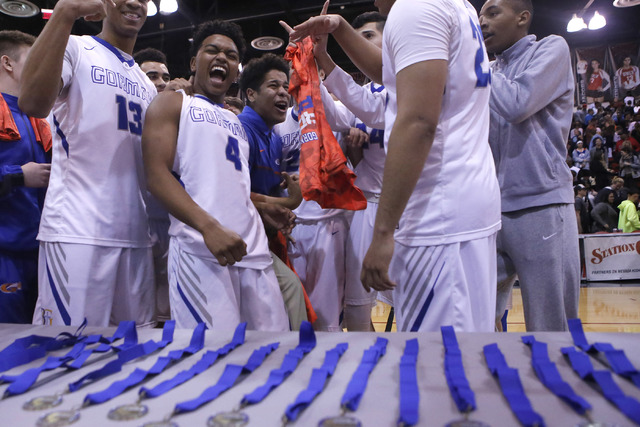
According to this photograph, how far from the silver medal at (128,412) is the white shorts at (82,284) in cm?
116

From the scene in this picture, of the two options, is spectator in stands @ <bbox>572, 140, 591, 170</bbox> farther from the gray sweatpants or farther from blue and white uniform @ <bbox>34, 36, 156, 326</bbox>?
blue and white uniform @ <bbox>34, 36, 156, 326</bbox>

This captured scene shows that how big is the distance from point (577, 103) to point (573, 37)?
1.98m

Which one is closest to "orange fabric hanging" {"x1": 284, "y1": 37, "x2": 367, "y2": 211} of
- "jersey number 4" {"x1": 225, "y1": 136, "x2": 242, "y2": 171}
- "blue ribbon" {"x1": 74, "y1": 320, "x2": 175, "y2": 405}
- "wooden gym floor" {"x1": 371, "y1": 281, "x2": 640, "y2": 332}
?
"jersey number 4" {"x1": 225, "y1": 136, "x2": 242, "y2": 171}

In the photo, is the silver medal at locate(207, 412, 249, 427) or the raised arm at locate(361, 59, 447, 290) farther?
the raised arm at locate(361, 59, 447, 290)

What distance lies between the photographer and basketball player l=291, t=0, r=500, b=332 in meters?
1.23

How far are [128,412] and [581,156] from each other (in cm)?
1379

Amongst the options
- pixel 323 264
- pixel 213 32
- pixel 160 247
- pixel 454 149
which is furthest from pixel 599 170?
pixel 454 149

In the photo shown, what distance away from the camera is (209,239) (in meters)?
1.58

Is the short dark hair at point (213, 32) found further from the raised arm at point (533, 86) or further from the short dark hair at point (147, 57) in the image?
the short dark hair at point (147, 57)

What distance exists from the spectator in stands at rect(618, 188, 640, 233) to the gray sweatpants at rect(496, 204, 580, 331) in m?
8.65

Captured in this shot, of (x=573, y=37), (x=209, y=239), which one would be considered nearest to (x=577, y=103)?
(x=573, y=37)

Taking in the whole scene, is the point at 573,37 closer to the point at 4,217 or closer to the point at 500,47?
the point at 500,47

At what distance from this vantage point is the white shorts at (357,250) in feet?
9.02

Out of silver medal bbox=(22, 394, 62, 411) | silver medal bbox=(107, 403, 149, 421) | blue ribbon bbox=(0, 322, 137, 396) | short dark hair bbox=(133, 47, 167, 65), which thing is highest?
short dark hair bbox=(133, 47, 167, 65)
